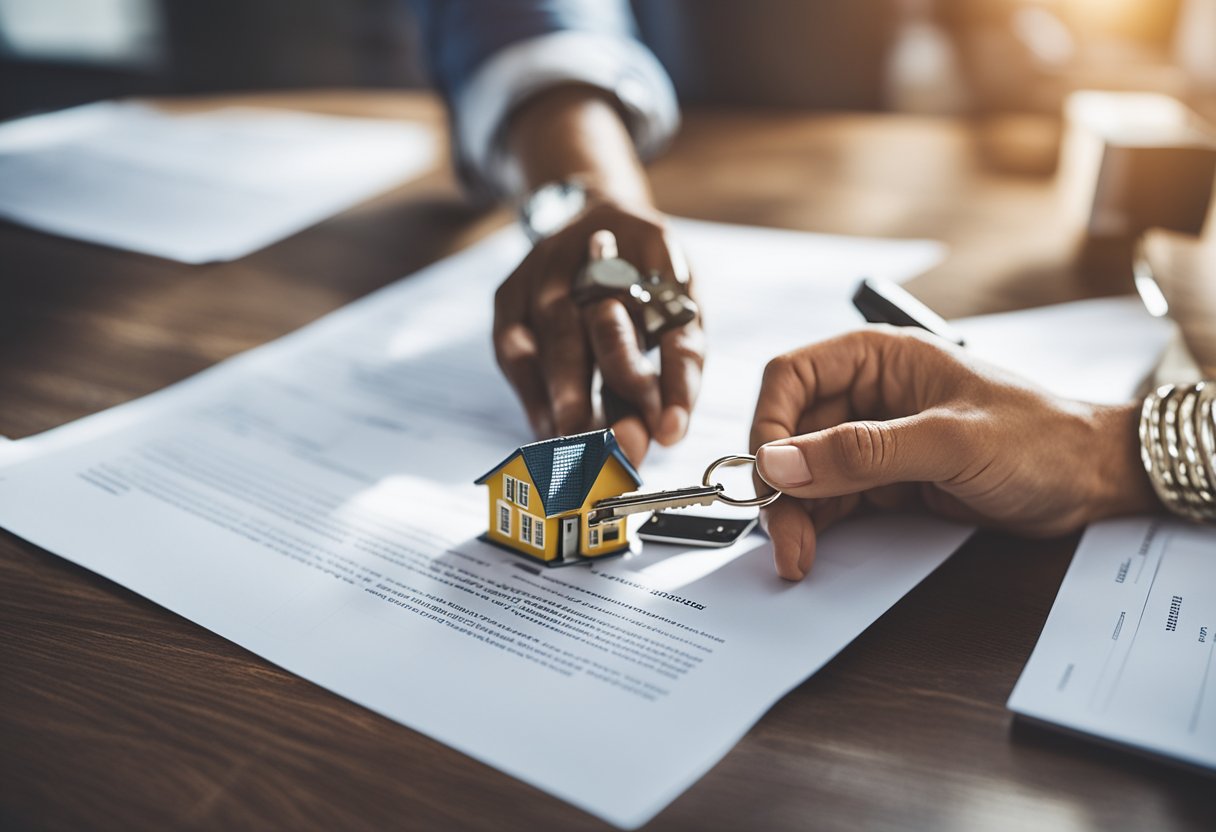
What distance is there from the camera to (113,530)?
1.91ft

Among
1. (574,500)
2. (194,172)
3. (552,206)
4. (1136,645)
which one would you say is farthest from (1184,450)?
(194,172)

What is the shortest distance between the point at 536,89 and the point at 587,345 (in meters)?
0.56

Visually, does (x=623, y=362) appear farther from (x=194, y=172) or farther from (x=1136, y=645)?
(x=194, y=172)

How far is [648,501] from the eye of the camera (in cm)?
54

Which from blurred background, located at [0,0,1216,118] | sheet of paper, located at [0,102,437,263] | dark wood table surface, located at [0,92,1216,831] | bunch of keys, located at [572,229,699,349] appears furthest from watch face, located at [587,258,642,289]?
blurred background, located at [0,0,1216,118]

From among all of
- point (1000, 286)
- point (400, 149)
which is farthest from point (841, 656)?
point (400, 149)

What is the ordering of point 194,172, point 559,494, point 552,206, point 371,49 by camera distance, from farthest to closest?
point 371,49
point 194,172
point 552,206
point 559,494

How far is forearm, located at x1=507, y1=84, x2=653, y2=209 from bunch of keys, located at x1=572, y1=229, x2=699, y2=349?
0.21 meters

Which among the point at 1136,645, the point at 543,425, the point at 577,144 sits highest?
the point at 577,144

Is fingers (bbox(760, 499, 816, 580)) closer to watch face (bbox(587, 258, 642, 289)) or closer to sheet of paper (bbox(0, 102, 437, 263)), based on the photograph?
watch face (bbox(587, 258, 642, 289))

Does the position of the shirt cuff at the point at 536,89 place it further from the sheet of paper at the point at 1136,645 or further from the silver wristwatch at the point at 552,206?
the sheet of paper at the point at 1136,645

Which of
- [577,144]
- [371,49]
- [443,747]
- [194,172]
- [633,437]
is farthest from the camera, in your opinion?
[371,49]

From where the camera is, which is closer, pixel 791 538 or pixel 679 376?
pixel 791 538

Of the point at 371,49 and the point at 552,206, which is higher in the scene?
the point at 371,49
